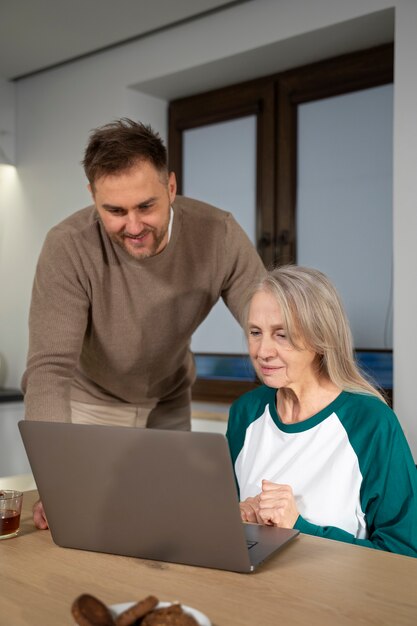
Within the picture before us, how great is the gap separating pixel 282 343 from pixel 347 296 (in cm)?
161

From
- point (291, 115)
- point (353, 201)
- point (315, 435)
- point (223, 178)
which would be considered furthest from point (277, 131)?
point (315, 435)

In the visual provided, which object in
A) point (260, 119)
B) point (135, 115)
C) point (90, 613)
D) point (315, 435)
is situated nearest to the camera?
point (90, 613)

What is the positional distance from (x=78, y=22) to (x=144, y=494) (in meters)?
2.78

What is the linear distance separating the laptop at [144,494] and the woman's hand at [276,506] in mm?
71

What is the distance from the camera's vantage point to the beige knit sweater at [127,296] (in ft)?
6.31

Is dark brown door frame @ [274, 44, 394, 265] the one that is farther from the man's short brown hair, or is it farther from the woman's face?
the woman's face

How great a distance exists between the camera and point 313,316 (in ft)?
5.22

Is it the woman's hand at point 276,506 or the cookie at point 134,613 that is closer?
the cookie at point 134,613

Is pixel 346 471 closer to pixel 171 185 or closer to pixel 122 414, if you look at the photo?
pixel 171 185

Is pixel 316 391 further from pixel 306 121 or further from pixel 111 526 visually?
pixel 306 121

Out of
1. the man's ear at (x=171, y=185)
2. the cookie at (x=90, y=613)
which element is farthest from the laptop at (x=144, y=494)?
the man's ear at (x=171, y=185)

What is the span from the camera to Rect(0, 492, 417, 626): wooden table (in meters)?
0.92

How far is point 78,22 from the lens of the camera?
333cm

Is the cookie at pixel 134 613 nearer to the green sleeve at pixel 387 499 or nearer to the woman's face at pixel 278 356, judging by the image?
the green sleeve at pixel 387 499
